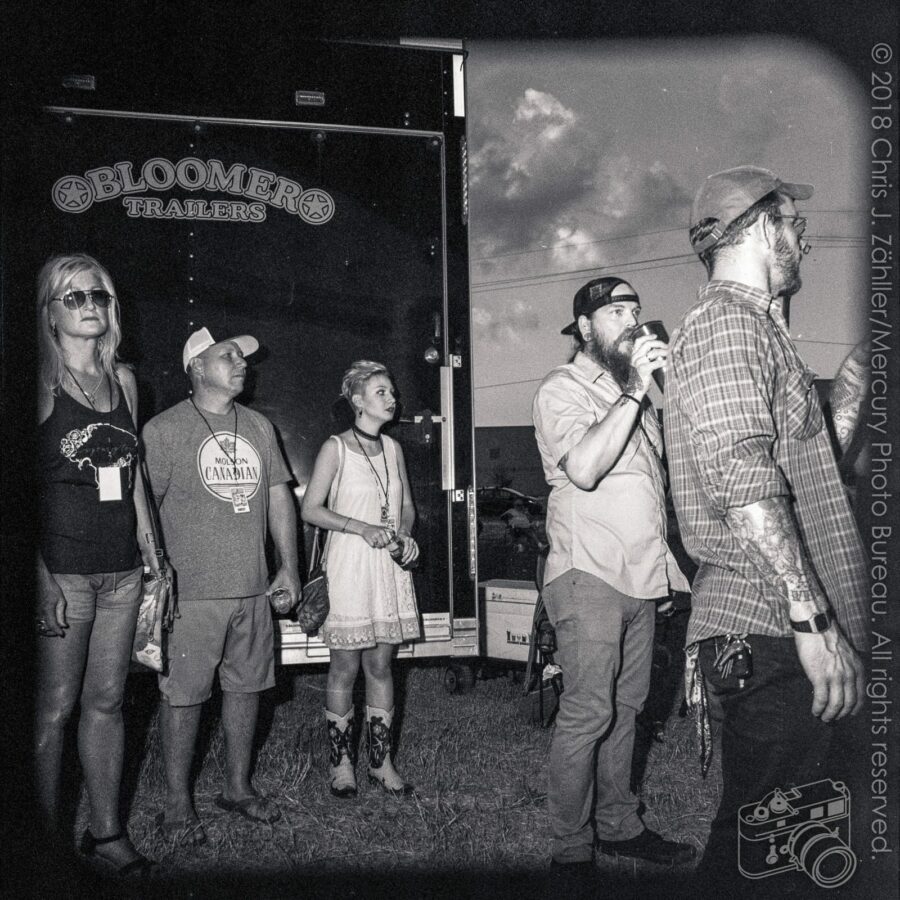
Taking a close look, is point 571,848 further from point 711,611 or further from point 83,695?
point 83,695

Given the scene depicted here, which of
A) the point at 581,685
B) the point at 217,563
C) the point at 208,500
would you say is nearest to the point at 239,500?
the point at 208,500

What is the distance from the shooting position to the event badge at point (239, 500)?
350 cm

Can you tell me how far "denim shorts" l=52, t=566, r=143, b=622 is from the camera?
2863 mm

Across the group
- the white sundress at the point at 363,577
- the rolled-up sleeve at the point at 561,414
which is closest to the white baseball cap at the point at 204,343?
the white sundress at the point at 363,577

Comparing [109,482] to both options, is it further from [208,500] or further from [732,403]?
[732,403]

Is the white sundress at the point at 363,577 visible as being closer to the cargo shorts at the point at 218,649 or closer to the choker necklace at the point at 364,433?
the choker necklace at the point at 364,433

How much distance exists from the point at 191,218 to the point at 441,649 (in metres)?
2.32

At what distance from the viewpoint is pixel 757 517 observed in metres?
1.87

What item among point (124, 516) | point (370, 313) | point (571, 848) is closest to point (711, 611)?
point (571, 848)

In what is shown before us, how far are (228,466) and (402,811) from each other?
160 centimetres

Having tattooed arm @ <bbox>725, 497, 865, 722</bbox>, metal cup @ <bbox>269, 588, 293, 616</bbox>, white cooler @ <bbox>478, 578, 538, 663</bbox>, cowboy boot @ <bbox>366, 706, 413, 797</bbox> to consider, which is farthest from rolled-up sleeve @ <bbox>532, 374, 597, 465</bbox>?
white cooler @ <bbox>478, 578, 538, 663</bbox>

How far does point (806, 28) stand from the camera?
3.12m

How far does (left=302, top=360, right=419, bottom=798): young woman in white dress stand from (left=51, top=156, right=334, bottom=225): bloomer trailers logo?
2.75ft

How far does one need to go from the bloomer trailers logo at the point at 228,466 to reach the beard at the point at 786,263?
2.21m
